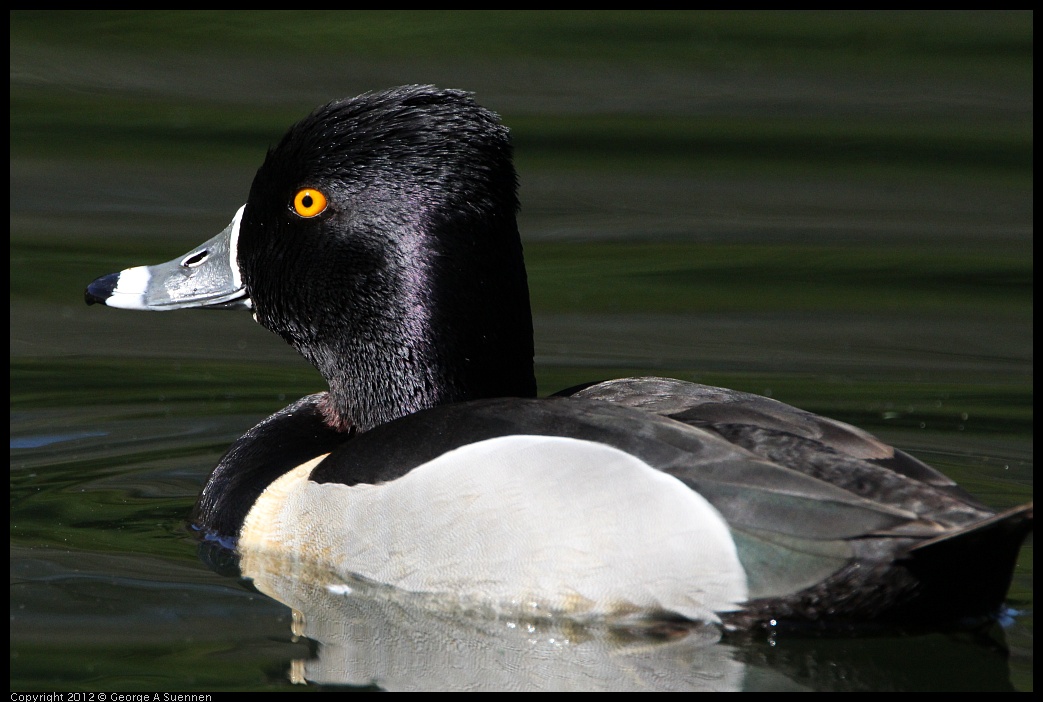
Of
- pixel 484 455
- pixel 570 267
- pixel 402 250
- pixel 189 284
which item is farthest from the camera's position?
pixel 570 267

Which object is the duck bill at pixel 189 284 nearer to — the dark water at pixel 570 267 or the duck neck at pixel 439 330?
the duck neck at pixel 439 330

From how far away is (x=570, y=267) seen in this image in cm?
750

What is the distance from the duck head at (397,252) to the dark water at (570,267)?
763 millimetres

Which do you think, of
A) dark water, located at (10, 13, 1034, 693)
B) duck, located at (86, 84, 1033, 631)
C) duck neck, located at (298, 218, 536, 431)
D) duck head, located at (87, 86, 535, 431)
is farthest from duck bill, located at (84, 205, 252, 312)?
dark water, located at (10, 13, 1034, 693)

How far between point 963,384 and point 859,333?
684 mm

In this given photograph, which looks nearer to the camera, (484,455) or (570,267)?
(484,455)

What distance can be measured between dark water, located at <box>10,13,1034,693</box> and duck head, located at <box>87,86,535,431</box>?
0.76 metres

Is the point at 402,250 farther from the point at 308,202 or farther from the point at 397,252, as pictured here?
the point at 308,202

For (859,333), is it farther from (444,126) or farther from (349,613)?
(349,613)

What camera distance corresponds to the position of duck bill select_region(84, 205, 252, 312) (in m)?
4.99

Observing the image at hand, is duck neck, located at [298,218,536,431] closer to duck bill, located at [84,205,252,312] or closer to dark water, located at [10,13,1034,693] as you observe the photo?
duck bill, located at [84,205,252,312]

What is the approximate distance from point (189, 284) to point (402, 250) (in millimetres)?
908

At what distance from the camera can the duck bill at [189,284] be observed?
16.4 ft

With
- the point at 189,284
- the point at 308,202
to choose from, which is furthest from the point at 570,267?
the point at 308,202
